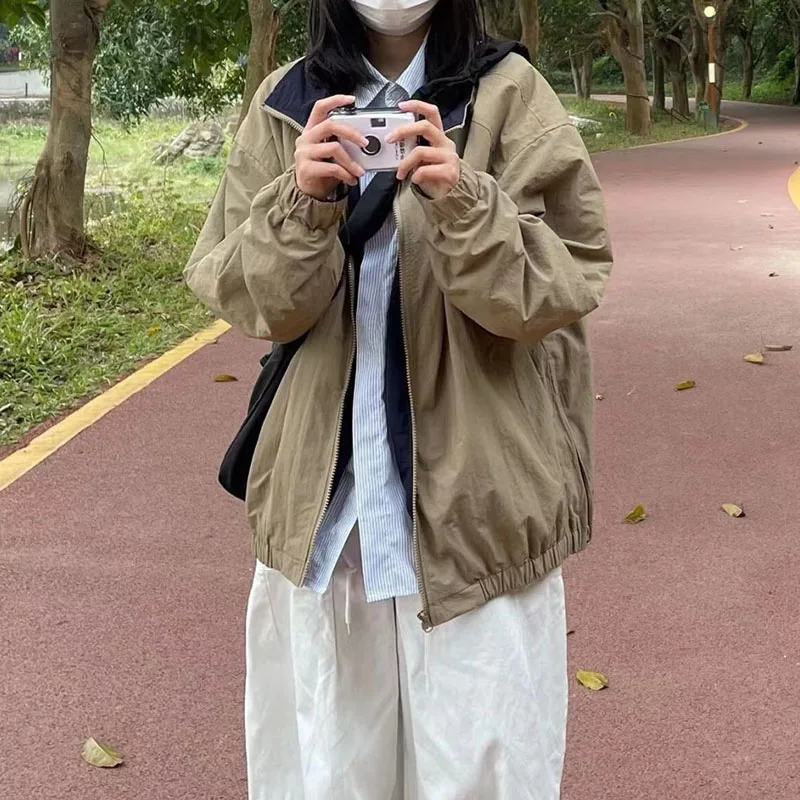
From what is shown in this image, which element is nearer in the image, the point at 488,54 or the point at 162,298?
the point at 488,54

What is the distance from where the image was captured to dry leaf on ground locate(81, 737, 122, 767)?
299cm

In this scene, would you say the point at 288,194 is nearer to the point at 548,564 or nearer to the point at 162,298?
the point at 548,564

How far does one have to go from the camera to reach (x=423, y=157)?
1594 millimetres

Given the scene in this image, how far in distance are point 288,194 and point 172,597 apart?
245 cm

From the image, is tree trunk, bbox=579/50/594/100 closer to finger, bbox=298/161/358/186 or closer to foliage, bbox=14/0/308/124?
foliage, bbox=14/0/308/124

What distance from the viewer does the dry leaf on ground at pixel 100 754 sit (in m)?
2.99

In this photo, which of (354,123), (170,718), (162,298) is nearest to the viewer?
(354,123)

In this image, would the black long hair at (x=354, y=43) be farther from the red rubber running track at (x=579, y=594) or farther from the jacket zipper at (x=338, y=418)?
the red rubber running track at (x=579, y=594)

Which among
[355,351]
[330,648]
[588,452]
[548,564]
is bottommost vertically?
[330,648]

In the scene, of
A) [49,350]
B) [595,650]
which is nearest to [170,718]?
[595,650]

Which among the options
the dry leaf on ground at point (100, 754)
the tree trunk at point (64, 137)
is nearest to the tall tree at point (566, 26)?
the tree trunk at point (64, 137)

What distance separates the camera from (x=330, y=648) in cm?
191

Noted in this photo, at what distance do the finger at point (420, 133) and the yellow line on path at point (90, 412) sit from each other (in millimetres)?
2842

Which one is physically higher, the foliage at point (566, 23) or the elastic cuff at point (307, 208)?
the foliage at point (566, 23)
